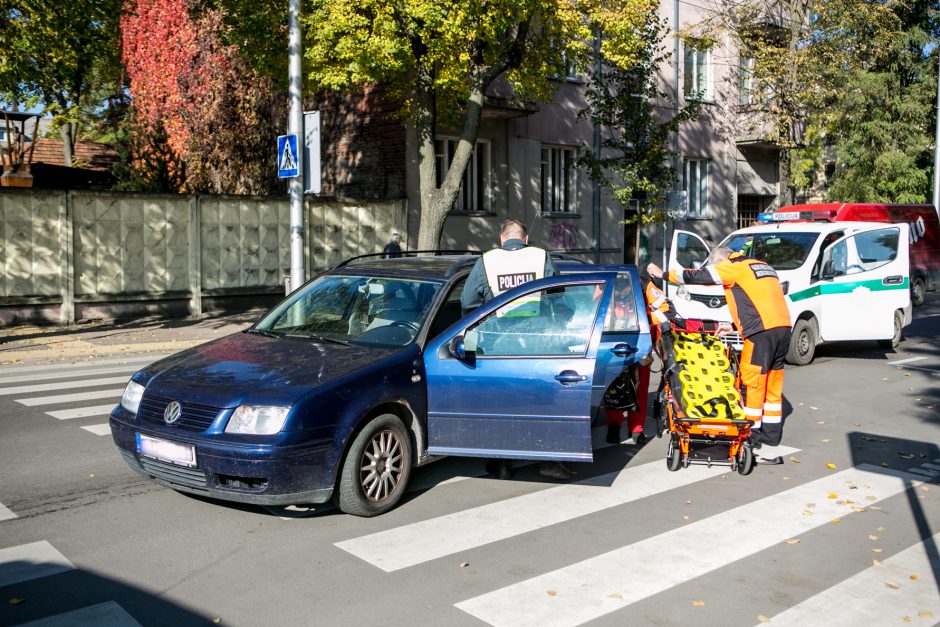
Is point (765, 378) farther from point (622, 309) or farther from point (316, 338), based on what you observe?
point (316, 338)

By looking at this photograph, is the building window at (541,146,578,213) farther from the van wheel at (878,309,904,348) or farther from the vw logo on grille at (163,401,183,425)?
the vw logo on grille at (163,401,183,425)

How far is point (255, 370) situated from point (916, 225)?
20.3 m

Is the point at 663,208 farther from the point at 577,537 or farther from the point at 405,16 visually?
the point at 577,537

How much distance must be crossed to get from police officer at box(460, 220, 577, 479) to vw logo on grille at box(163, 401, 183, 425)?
2.13m

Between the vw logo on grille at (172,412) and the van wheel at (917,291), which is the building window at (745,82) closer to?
the van wheel at (917,291)

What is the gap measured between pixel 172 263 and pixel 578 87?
12.7 metres

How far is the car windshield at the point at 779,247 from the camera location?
41.5 feet

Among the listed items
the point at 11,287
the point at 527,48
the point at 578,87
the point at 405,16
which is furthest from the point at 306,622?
Answer: the point at 578,87

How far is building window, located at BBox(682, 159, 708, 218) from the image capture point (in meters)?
30.1

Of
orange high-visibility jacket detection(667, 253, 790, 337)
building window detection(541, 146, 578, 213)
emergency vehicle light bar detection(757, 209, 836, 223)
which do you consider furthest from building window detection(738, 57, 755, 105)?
orange high-visibility jacket detection(667, 253, 790, 337)

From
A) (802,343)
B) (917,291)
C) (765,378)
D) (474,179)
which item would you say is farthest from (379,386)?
(917,291)

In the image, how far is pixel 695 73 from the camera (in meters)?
29.8

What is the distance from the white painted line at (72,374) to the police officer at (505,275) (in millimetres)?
6570

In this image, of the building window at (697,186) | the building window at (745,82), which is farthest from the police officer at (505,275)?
the building window at (745,82)
